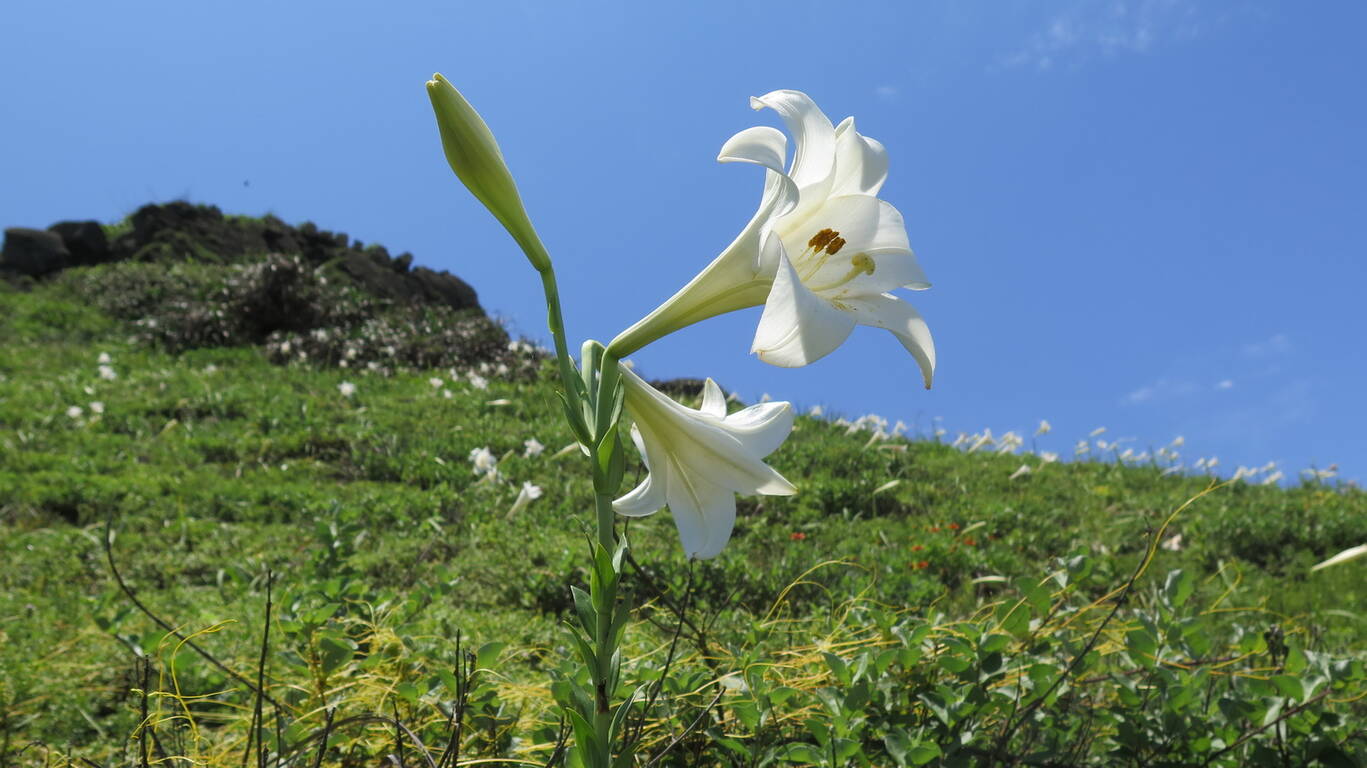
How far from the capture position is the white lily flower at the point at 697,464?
1.36 m

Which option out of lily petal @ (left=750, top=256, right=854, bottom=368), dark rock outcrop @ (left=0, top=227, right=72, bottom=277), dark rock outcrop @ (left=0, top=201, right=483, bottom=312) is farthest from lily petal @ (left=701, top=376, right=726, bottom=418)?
dark rock outcrop @ (left=0, top=227, right=72, bottom=277)

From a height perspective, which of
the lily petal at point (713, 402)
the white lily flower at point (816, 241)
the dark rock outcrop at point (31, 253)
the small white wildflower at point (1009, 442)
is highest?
the dark rock outcrop at point (31, 253)

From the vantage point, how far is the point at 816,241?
1353 millimetres

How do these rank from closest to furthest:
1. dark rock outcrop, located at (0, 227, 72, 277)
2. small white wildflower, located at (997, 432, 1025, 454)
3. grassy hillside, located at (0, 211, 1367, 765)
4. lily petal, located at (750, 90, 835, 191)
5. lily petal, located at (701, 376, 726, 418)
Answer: lily petal, located at (750, 90, 835, 191), lily petal, located at (701, 376, 726, 418), grassy hillside, located at (0, 211, 1367, 765), small white wildflower, located at (997, 432, 1025, 454), dark rock outcrop, located at (0, 227, 72, 277)

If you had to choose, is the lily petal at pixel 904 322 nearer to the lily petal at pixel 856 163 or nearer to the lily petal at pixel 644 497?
the lily petal at pixel 856 163

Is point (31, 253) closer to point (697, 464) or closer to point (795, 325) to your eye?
point (697, 464)

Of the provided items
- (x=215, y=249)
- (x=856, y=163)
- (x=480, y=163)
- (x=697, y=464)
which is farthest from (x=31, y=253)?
(x=856, y=163)

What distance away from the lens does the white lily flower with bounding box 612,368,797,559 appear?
1.36 meters

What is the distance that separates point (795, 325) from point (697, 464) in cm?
35

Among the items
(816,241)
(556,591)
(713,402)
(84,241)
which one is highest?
(84,241)

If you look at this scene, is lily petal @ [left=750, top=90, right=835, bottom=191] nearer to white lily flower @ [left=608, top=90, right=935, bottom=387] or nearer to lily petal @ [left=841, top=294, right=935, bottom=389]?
white lily flower @ [left=608, top=90, right=935, bottom=387]


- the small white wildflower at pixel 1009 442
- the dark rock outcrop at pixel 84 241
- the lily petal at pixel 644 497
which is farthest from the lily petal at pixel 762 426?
the dark rock outcrop at pixel 84 241

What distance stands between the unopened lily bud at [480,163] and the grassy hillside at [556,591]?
1.50ft

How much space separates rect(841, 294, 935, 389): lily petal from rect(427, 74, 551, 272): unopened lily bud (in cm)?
49
